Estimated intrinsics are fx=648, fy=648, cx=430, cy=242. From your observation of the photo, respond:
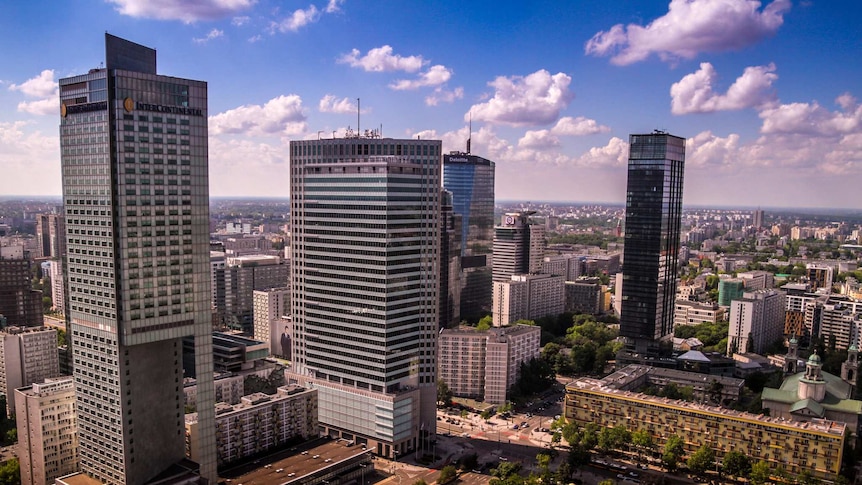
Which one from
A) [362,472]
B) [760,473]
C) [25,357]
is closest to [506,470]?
[362,472]

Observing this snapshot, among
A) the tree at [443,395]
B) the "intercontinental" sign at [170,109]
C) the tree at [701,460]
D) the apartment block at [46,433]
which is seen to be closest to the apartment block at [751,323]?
the tree at [701,460]

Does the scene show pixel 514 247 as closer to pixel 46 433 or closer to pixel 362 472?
pixel 362 472

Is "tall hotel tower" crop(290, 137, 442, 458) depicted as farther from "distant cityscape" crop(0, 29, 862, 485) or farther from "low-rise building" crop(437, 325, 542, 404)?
"low-rise building" crop(437, 325, 542, 404)

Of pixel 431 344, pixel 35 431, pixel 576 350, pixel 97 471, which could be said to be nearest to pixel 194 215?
pixel 97 471

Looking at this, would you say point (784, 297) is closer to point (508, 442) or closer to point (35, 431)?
point (508, 442)

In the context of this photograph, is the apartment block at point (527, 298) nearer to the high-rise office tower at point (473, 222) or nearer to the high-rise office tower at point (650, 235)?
the high-rise office tower at point (473, 222)

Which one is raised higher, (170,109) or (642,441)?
(170,109)

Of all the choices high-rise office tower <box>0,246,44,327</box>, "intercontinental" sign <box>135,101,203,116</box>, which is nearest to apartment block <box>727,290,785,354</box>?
"intercontinental" sign <box>135,101,203,116</box>
